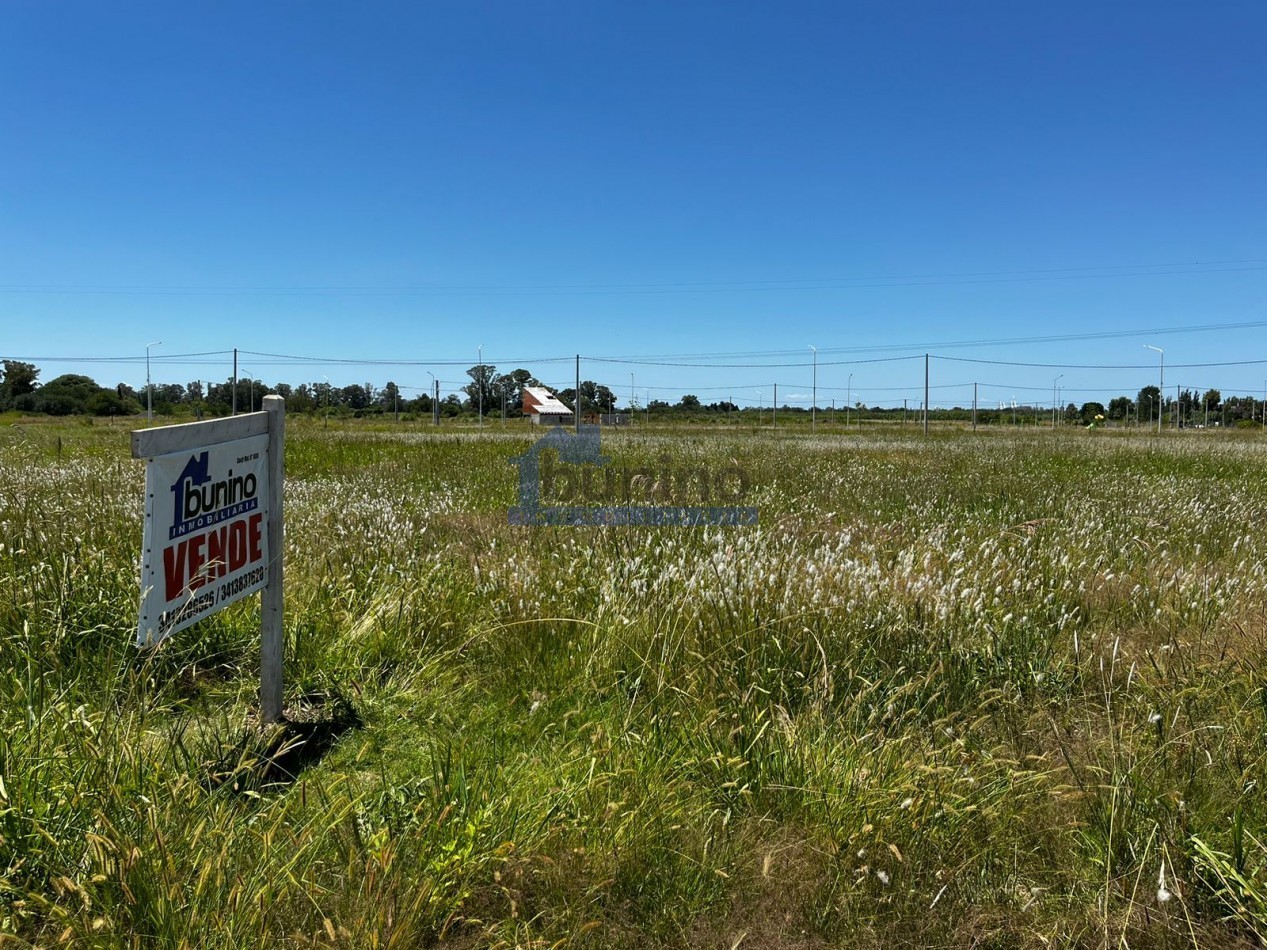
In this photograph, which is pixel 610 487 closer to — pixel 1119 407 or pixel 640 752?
pixel 640 752

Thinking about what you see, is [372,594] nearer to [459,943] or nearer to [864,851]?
[459,943]

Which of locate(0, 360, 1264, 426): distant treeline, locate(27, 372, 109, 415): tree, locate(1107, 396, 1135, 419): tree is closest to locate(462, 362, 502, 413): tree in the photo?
locate(0, 360, 1264, 426): distant treeline

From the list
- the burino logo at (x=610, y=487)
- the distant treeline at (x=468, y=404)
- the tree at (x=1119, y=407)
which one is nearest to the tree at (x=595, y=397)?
the distant treeline at (x=468, y=404)

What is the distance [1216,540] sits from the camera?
5.89m

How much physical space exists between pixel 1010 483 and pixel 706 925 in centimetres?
953

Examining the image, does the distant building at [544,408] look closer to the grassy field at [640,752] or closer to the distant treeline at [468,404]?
the distant treeline at [468,404]

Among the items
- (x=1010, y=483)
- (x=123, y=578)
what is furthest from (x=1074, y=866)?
(x=1010, y=483)

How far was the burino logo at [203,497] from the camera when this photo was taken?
2215 millimetres

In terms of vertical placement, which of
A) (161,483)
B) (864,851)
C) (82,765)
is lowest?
(864,851)

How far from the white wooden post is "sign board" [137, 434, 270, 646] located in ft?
0.09

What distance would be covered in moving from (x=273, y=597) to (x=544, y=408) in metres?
41.7

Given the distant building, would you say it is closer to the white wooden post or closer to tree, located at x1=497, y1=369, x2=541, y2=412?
tree, located at x1=497, y1=369, x2=541, y2=412

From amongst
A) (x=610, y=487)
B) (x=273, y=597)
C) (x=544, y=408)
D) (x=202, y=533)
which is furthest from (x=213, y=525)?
(x=544, y=408)

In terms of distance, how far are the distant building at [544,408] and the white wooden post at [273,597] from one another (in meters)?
32.8
